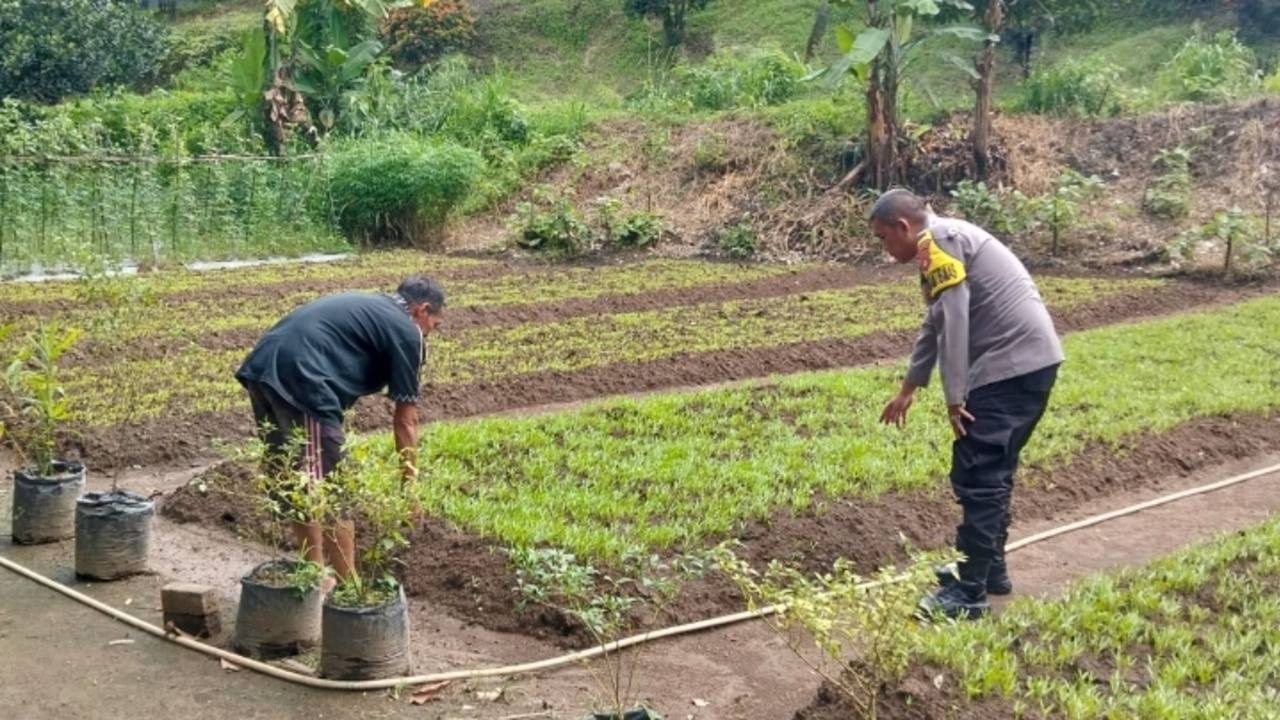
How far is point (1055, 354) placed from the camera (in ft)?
21.7

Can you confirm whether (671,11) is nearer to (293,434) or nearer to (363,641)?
(293,434)

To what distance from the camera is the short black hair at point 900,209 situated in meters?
6.49

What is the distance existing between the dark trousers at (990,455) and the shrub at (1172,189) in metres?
15.4

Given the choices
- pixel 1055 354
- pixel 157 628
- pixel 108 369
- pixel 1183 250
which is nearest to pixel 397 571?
pixel 157 628

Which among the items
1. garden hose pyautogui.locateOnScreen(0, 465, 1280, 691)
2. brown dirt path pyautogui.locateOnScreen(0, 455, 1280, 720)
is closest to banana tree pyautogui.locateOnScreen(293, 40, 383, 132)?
brown dirt path pyautogui.locateOnScreen(0, 455, 1280, 720)

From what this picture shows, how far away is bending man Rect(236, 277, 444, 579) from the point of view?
6.41m

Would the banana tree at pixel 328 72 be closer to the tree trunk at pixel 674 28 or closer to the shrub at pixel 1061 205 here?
the shrub at pixel 1061 205

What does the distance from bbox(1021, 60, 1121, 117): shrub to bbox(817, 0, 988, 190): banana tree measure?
343 cm

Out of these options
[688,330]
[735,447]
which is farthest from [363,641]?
[688,330]

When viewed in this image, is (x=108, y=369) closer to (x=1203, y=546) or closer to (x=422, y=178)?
(x=1203, y=546)

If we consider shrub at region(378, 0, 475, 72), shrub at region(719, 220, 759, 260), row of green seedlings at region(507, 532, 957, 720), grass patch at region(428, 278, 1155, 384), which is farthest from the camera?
shrub at region(378, 0, 475, 72)

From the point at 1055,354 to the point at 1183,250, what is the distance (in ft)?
43.9

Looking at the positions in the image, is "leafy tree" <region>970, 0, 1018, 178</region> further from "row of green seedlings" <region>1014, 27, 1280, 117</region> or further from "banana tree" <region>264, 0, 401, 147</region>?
"banana tree" <region>264, 0, 401, 147</region>

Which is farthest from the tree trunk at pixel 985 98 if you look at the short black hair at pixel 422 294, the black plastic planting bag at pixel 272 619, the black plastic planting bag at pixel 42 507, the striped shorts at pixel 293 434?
the black plastic planting bag at pixel 272 619
